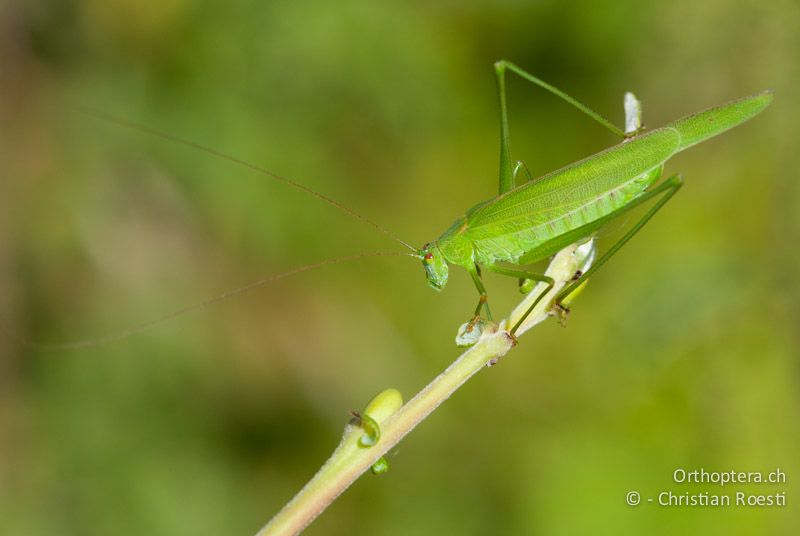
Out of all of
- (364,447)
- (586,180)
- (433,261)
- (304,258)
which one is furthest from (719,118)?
(304,258)

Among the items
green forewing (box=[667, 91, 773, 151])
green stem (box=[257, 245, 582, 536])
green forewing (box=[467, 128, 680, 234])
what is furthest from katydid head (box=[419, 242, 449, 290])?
green stem (box=[257, 245, 582, 536])

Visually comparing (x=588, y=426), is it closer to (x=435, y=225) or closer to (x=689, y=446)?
(x=689, y=446)

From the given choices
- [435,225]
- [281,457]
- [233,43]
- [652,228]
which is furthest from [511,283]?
[233,43]

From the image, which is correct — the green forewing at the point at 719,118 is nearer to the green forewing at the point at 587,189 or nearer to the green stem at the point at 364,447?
the green forewing at the point at 587,189

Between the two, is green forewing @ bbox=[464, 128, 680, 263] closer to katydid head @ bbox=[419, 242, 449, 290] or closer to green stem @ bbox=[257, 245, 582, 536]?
katydid head @ bbox=[419, 242, 449, 290]

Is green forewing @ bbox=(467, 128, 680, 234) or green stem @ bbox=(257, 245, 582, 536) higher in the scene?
green forewing @ bbox=(467, 128, 680, 234)

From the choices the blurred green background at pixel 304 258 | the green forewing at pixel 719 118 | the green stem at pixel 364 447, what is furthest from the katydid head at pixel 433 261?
the green stem at pixel 364 447
